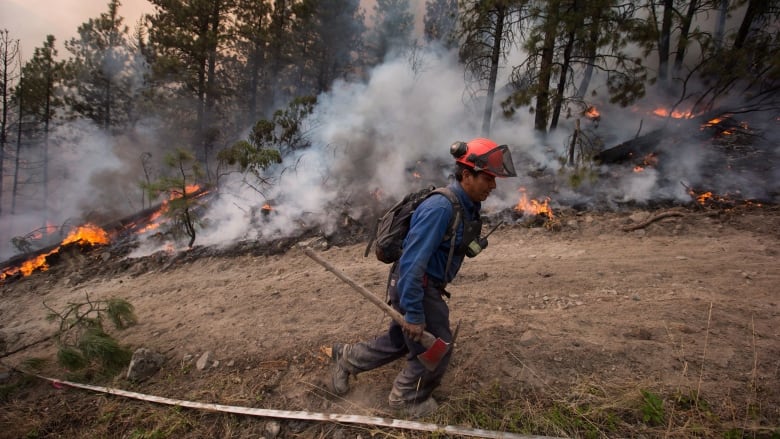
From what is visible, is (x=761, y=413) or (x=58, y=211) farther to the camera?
(x=58, y=211)

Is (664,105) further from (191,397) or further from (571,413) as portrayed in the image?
(191,397)

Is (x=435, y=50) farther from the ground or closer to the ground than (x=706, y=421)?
farther from the ground

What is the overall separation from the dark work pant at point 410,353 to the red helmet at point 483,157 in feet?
3.00

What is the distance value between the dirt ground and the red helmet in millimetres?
1720

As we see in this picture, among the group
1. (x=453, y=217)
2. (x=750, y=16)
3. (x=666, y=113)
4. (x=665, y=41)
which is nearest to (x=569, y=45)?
(x=750, y=16)

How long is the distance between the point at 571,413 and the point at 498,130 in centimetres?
1110

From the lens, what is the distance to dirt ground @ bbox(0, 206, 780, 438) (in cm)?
263

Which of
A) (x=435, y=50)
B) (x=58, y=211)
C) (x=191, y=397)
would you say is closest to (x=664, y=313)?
(x=191, y=397)

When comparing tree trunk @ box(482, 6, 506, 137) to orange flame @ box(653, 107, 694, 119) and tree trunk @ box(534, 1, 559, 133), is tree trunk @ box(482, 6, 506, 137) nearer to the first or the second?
tree trunk @ box(534, 1, 559, 133)

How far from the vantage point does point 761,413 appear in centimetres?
245

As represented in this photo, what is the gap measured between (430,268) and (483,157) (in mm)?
837

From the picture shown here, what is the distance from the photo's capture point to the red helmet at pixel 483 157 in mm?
2379

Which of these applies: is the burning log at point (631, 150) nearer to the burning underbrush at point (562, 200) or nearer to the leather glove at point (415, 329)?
the burning underbrush at point (562, 200)

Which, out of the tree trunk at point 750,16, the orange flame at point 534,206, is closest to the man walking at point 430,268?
the orange flame at point 534,206
